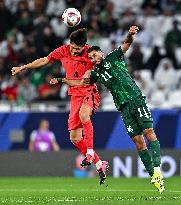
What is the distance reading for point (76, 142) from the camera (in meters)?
16.1

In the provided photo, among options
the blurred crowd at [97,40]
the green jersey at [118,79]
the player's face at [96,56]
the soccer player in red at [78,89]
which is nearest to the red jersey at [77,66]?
the soccer player in red at [78,89]

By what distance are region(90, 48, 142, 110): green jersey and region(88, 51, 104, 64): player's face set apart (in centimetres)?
8

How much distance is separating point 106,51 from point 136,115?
37.8 ft

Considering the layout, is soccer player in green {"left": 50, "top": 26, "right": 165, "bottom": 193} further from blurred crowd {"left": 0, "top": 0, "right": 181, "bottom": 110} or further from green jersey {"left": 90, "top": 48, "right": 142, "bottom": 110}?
blurred crowd {"left": 0, "top": 0, "right": 181, "bottom": 110}

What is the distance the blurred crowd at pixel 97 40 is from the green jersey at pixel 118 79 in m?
9.12

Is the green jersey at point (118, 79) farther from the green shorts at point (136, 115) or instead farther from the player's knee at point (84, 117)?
the player's knee at point (84, 117)

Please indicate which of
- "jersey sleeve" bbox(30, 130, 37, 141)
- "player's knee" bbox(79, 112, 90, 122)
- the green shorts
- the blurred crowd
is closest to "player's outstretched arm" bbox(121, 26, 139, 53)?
the green shorts

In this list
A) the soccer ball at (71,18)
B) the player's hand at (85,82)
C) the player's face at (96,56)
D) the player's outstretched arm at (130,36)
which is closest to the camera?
the player's outstretched arm at (130,36)

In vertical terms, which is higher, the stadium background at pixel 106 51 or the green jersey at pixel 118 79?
the stadium background at pixel 106 51

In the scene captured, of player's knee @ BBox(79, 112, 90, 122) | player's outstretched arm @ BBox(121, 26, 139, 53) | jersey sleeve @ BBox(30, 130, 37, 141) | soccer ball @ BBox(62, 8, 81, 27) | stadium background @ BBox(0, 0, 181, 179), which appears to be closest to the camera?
player's outstretched arm @ BBox(121, 26, 139, 53)

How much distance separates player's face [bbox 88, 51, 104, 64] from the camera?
14969 millimetres

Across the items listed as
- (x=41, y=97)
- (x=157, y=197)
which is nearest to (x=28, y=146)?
(x=41, y=97)

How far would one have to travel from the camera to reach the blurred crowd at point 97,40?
2472 centimetres

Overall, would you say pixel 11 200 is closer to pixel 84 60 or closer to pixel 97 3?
pixel 84 60
